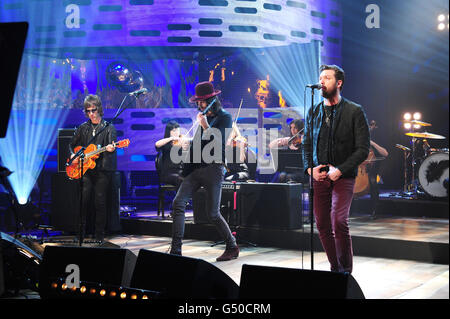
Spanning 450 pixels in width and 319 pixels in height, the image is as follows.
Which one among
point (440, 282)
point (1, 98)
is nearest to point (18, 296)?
point (1, 98)

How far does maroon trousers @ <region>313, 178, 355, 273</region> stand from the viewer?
13.2 ft

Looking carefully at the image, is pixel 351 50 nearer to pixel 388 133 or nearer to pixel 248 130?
pixel 388 133

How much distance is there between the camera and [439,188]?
28.3ft

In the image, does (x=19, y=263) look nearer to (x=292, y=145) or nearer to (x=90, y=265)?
(x=90, y=265)

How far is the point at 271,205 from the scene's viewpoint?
6.68 m

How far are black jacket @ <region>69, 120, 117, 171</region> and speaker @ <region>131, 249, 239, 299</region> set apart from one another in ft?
12.0

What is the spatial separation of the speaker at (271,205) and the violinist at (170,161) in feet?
4.48

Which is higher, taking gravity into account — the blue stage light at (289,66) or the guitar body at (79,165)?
the blue stage light at (289,66)

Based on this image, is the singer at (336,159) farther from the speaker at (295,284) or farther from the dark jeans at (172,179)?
the dark jeans at (172,179)

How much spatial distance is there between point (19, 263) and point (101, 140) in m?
2.63

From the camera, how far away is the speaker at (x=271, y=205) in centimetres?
655

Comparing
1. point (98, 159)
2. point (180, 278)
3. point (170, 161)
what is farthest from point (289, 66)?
point (180, 278)

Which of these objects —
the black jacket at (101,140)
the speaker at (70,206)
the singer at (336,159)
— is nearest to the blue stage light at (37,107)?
the speaker at (70,206)
